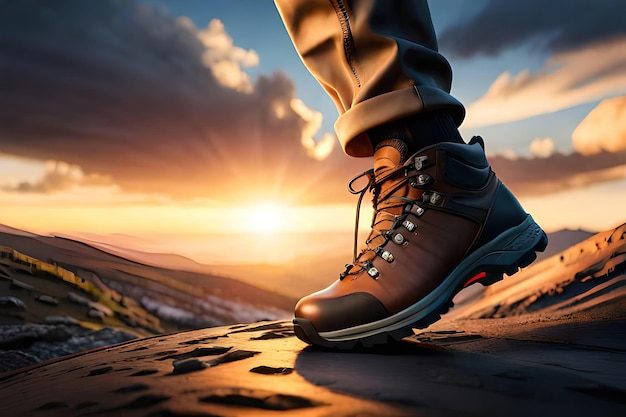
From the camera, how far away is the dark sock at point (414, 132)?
4.46 feet

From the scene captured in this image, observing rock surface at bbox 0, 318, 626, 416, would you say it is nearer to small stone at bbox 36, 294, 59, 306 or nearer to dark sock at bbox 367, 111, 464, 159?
dark sock at bbox 367, 111, 464, 159

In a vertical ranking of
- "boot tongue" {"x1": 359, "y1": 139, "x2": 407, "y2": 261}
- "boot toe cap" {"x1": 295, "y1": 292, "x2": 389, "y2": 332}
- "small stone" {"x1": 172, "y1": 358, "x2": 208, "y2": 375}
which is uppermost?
"boot tongue" {"x1": 359, "y1": 139, "x2": 407, "y2": 261}

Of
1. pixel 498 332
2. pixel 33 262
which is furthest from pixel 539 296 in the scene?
pixel 33 262

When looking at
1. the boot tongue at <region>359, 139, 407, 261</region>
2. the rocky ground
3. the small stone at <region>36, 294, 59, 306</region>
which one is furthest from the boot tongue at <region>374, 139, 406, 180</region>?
the small stone at <region>36, 294, 59, 306</region>

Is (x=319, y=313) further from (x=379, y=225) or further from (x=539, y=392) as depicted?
(x=539, y=392)

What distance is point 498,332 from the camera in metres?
1.53

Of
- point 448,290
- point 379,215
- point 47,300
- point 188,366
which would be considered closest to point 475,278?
point 448,290

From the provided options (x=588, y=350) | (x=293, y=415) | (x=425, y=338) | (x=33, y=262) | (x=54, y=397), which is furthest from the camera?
(x=33, y=262)

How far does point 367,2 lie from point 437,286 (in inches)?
31.1

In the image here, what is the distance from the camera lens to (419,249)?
51.2 inches

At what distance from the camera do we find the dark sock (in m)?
1.36

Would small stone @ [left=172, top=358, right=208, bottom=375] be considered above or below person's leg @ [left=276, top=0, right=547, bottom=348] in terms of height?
below

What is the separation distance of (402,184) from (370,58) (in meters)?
0.37

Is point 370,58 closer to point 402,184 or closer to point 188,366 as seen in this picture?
point 402,184
